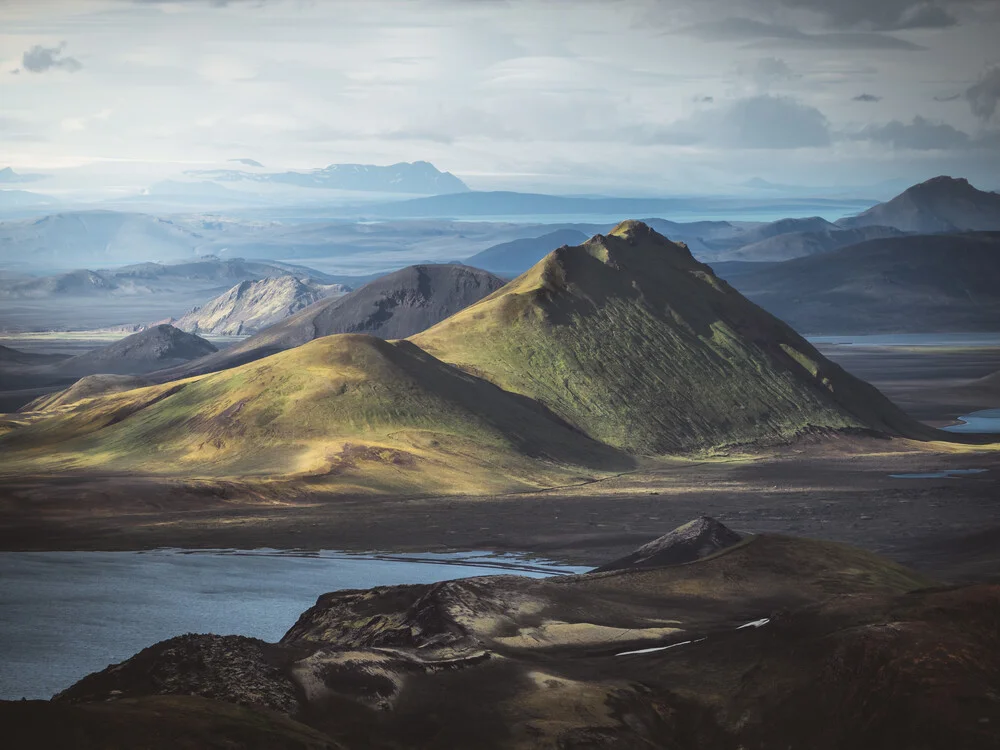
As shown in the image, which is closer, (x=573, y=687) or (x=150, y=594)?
(x=573, y=687)

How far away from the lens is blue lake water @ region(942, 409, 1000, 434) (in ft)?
482

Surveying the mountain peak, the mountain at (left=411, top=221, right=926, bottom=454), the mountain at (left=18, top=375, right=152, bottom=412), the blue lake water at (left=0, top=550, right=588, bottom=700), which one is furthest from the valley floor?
the mountain at (left=18, top=375, right=152, bottom=412)

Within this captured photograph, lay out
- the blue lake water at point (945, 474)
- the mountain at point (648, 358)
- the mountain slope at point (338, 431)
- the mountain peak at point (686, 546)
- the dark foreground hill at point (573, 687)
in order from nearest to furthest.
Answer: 1. the dark foreground hill at point (573, 687)
2. the mountain peak at point (686, 546)
3. the mountain slope at point (338, 431)
4. the blue lake water at point (945, 474)
5. the mountain at point (648, 358)

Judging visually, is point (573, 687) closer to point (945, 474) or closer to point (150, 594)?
point (150, 594)

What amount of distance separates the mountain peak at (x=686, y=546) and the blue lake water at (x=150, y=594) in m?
8.02

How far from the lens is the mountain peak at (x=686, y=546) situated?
55750 millimetres

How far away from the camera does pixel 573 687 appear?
32.8m

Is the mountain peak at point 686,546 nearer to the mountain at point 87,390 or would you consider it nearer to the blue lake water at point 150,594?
the blue lake water at point 150,594

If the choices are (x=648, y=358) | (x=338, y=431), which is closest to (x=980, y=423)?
(x=648, y=358)

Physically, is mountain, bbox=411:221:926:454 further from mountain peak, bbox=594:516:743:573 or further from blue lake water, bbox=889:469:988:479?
mountain peak, bbox=594:516:743:573

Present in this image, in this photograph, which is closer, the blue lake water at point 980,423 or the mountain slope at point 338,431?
the mountain slope at point 338,431

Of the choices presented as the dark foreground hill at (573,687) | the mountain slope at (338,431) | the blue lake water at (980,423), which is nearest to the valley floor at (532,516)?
the mountain slope at (338,431)

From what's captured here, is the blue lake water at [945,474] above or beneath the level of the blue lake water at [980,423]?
above

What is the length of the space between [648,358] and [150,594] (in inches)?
3339
